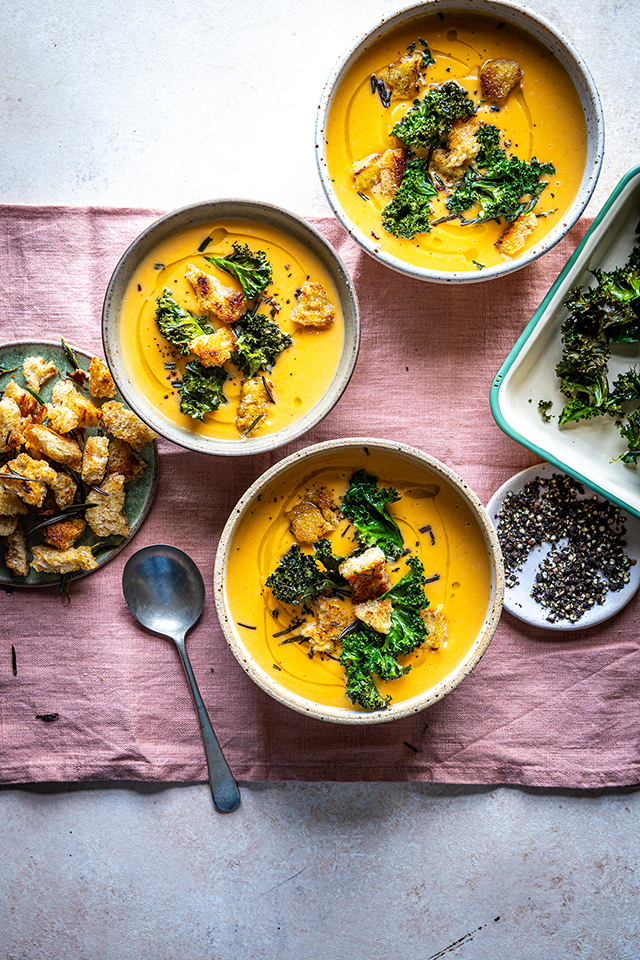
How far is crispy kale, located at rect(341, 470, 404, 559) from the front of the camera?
2.36 metres

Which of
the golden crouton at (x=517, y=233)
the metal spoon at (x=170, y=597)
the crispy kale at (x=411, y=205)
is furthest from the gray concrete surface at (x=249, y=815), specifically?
the golden crouton at (x=517, y=233)

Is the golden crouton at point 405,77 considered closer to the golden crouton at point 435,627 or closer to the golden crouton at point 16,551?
the golden crouton at point 435,627

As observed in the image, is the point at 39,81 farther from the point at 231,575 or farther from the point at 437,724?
the point at 437,724

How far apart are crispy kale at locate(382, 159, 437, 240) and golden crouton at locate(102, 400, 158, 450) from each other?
1.18m

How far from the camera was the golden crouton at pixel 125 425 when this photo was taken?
254cm

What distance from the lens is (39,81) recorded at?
2832 millimetres

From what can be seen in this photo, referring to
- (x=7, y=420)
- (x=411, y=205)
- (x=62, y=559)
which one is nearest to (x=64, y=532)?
(x=62, y=559)

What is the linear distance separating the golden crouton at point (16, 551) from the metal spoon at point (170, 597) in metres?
0.41

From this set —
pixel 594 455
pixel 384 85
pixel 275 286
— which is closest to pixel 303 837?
pixel 594 455

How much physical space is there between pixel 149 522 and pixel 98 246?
116 centimetres

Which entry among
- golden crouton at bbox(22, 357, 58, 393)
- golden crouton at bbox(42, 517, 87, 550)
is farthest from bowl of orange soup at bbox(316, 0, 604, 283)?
golden crouton at bbox(42, 517, 87, 550)

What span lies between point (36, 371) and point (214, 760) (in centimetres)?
171

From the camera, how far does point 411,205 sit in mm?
2383

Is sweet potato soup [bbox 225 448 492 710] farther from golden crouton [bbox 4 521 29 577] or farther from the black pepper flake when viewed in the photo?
golden crouton [bbox 4 521 29 577]
